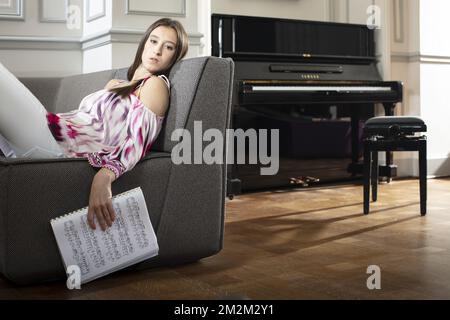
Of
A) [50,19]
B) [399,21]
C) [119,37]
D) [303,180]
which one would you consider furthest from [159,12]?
[399,21]

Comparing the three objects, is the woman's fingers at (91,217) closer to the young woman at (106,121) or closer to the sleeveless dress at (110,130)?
the young woman at (106,121)

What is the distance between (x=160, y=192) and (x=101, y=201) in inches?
10.1

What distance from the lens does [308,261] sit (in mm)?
2289

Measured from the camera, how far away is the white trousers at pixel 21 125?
1.95m

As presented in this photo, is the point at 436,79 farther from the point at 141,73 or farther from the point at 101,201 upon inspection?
the point at 101,201

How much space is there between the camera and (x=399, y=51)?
504cm

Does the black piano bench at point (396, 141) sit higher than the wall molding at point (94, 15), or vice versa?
the wall molding at point (94, 15)

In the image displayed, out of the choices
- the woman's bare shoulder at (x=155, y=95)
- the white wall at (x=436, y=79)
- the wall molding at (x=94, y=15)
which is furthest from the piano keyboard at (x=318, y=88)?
the woman's bare shoulder at (x=155, y=95)

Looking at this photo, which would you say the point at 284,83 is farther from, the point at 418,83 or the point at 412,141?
the point at 418,83

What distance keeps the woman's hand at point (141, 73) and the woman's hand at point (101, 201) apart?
504 millimetres

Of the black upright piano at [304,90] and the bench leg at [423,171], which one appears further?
the black upright piano at [304,90]

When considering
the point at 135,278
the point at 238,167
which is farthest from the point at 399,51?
the point at 135,278

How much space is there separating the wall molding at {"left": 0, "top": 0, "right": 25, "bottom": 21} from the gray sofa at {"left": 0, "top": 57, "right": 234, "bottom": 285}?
68.5 inches

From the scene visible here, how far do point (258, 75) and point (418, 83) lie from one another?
1661 mm
